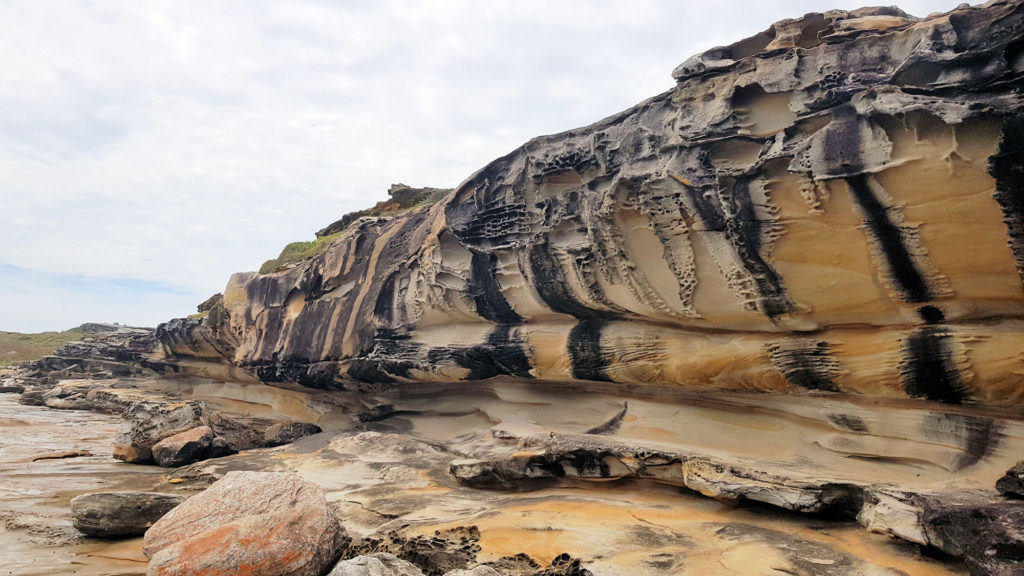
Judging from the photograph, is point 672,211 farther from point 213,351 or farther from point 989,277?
point 213,351

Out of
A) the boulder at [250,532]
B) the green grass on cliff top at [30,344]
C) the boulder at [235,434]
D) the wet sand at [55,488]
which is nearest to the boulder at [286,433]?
the boulder at [235,434]

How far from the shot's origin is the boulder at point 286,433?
9.32 metres

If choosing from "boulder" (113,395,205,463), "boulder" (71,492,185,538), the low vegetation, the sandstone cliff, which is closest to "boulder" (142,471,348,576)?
"boulder" (71,492,185,538)

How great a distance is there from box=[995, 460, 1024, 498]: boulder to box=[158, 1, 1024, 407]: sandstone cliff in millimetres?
763

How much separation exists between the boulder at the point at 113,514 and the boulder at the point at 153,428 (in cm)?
332

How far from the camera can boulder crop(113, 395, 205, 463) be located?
785cm

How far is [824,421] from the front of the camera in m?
4.96

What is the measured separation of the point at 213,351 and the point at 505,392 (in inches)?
399

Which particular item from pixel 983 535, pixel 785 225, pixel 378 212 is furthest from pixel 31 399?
pixel 983 535

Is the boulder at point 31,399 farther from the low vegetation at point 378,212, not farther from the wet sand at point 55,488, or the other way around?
the low vegetation at point 378,212

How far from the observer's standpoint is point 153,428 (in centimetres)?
802

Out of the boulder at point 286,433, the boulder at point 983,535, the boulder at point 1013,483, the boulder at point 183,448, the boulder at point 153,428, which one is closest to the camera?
the boulder at point 983,535

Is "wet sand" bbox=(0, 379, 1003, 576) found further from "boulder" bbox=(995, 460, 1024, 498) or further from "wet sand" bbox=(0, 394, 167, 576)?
"boulder" bbox=(995, 460, 1024, 498)

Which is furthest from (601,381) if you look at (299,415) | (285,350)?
(299,415)
